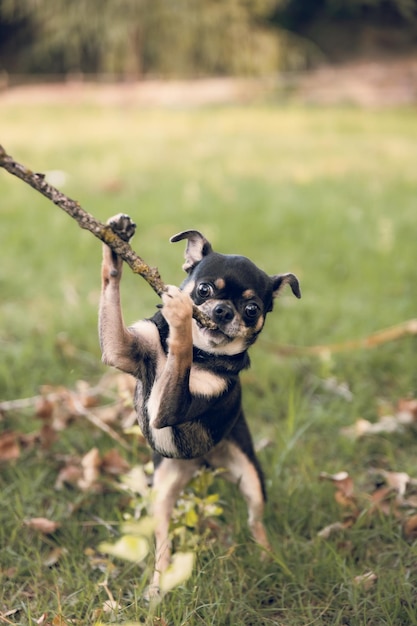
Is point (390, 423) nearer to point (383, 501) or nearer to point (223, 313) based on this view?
point (383, 501)

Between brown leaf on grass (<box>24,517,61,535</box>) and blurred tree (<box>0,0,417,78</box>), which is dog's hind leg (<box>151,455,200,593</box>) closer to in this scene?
brown leaf on grass (<box>24,517,61,535</box>)

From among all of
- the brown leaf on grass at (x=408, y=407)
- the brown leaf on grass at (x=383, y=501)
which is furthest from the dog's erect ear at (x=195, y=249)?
the brown leaf on grass at (x=408, y=407)

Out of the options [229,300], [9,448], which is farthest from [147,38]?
[229,300]

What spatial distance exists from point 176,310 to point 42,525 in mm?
1257

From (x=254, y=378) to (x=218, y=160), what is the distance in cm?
605

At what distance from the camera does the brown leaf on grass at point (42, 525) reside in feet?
8.63

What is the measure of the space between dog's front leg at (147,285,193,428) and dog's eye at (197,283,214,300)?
220mm

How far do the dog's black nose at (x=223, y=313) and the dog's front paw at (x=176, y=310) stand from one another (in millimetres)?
166

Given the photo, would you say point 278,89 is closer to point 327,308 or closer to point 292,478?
point 327,308

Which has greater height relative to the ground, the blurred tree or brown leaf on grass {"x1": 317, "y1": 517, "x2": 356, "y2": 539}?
brown leaf on grass {"x1": 317, "y1": 517, "x2": 356, "y2": 539}

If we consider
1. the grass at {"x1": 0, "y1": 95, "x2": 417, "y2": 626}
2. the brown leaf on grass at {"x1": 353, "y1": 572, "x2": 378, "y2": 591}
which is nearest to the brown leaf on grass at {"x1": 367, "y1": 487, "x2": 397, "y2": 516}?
the grass at {"x1": 0, "y1": 95, "x2": 417, "y2": 626}

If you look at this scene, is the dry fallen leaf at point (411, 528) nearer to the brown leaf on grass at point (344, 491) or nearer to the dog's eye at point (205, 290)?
→ the brown leaf on grass at point (344, 491)

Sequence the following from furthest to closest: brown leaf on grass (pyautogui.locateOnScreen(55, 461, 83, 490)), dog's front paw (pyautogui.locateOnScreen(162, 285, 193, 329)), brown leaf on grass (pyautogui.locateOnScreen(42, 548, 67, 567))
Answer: brown leaf on grass (pyautogui.locateOnScreen(55, 461, 83, 490)), brown leaf on grass (pyautogui.locateOnScreen(42, 548, 67, 567)), dog's front paw (pyautogui.locateOnScreen(162, 285, 193, 329))

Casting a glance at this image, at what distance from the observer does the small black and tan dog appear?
181 centimetres
